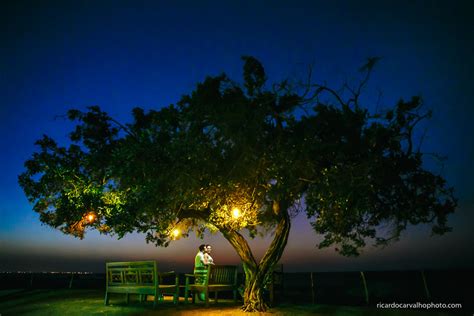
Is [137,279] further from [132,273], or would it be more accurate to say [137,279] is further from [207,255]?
[207,255]

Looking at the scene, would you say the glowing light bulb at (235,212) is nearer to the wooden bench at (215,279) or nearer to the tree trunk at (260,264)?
the tree trunk at (260,264)

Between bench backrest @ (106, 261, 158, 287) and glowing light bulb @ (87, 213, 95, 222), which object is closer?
bench backrest @ (106, 261, 158, 287)

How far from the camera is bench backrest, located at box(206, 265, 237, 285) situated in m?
11.2

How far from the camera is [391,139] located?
10.0m

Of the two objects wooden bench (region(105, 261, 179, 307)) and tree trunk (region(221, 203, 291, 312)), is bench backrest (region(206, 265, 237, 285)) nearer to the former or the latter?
tree trunk (region(221, 203, 291, 312))

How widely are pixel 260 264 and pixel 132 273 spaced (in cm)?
396

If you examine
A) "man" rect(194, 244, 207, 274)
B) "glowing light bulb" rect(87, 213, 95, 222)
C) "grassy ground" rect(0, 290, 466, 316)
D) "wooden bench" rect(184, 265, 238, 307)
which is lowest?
"grassy ground" rect(0, 290, 466, 316)

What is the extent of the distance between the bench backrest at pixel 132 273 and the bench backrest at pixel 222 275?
5.81 ft

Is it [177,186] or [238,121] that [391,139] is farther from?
[177,186]

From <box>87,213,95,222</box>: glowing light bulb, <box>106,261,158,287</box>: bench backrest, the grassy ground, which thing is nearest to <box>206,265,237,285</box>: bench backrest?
the grassy ground

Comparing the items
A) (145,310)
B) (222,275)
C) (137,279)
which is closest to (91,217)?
(137,279)

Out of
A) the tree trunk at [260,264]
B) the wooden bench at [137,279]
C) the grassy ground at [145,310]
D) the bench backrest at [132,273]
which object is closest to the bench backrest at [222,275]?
the grassy ground at [145,310]

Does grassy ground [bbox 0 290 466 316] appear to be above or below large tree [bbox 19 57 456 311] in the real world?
below

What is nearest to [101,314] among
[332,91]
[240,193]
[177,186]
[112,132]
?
[177,186]
